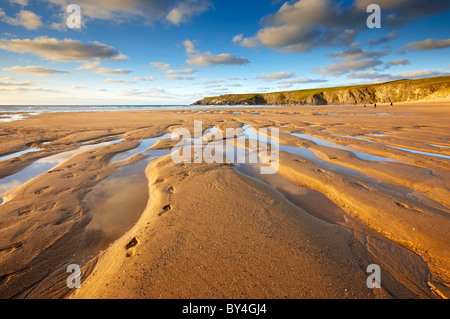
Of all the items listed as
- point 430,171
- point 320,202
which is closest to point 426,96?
point 430,171

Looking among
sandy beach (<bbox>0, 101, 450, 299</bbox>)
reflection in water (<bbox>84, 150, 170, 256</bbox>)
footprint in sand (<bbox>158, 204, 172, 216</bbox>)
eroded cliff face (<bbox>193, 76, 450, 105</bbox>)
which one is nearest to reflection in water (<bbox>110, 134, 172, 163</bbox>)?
sandy beach (<bbox>0, 101, 450, 299</bbox>)

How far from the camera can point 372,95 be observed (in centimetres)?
8731

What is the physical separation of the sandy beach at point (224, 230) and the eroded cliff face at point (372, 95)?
77642 millimetres

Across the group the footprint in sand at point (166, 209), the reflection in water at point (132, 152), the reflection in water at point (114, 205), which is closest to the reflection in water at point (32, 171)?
the reflection in water at point (132, 152)

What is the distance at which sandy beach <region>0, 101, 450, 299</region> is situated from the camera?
251cm

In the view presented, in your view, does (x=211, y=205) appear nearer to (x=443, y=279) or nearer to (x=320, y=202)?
(x=320, y=202)

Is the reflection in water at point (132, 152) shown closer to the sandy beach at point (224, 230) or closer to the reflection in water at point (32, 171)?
the sandy beach at point (224, 230)

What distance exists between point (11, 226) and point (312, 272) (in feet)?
18.2

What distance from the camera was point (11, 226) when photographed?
374 cm

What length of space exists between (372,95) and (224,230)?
112 meters

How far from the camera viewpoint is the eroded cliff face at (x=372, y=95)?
65125 mm

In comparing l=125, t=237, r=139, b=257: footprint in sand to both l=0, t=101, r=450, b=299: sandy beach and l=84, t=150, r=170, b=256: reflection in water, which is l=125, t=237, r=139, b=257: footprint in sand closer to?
l=0, t=101, r=450, b=299: sandy beach

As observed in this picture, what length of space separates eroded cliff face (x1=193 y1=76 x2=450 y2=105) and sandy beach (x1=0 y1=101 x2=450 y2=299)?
255 feet

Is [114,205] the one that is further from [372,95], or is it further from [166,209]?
[372,95]
